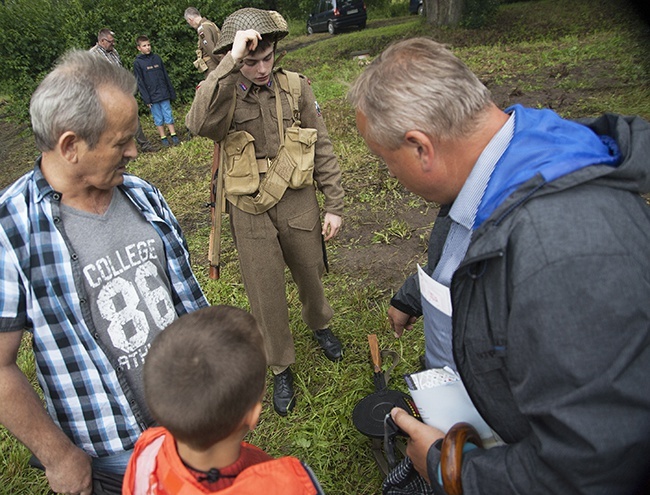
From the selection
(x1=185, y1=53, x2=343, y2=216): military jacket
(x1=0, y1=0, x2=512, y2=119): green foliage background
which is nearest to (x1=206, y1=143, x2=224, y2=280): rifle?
(x1=185, y1=53, x2=343, y2=216): military jacket

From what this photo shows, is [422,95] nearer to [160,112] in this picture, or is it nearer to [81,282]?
[81,282]

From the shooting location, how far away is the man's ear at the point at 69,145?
151 cm

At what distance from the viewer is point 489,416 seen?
1.34 metres

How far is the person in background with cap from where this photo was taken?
96.9 inches

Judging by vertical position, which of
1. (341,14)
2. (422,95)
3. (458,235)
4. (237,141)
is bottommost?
(341,14)

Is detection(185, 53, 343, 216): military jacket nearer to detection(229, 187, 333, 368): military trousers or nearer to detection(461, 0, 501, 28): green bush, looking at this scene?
detection(229, 187, 333, 368): military trousers

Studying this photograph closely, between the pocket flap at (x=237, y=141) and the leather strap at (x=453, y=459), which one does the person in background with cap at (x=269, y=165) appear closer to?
the pocket flap at (x=237, y=141)

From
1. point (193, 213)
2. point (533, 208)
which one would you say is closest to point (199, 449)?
point (533, 208)

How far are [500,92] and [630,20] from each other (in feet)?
27.0

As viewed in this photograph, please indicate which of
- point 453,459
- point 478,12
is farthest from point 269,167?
point 478,12

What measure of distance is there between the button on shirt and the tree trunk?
16.7 m

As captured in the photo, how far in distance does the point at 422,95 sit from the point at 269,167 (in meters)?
1.48

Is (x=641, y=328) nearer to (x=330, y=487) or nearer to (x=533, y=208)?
(x=533, y=208)

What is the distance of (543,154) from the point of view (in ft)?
3.88
